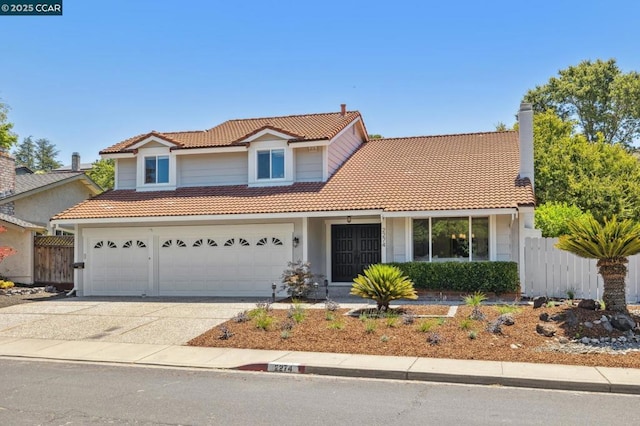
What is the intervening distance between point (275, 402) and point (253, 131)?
1419cm

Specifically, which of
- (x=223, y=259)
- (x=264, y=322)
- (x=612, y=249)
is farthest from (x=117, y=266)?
(x=612, y=249)

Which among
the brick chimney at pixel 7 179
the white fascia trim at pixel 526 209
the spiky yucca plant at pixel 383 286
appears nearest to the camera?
the spiky yucca plant at pixel 383 286

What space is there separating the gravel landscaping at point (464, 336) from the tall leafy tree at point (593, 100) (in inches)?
1345

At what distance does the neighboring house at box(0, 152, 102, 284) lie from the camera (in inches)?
900

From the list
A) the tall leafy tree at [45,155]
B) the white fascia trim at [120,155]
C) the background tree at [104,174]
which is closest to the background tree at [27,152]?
the tall leafy tree at [45,155]

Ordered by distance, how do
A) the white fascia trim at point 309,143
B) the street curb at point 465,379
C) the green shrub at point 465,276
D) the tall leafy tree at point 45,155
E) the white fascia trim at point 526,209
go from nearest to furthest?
the street curb at point 465,379 → the white fascia trim at point 526,209 → the green shrub at point 465,276 → the white fascia trim at point 309,143 → the tall leafy tree at point 45,155

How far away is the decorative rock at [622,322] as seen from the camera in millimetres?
10859

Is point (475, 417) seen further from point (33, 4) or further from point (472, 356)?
point (33, 4)

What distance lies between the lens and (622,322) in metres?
10.9

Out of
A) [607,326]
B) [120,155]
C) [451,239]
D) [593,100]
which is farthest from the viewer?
[593,100]

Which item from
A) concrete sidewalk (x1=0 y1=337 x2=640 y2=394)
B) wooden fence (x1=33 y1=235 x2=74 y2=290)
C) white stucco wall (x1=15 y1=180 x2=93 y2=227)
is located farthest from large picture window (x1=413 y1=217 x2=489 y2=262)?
white stucco wall (x1=15 y1=180 x2=93 y2=227)

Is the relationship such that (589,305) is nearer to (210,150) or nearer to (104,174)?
(210,150)

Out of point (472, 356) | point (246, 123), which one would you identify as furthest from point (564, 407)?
point (246, 123)

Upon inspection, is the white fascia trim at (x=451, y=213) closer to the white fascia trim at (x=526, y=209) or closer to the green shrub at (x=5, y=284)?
the white fascia trim at (x=526, y=209)
